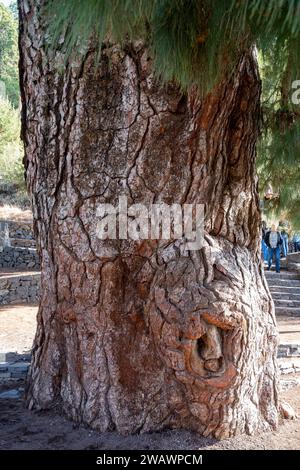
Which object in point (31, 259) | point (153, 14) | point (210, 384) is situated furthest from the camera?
point (31, 259)

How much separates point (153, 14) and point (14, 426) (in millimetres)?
2403

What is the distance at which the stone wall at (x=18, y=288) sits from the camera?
10547 millimetres

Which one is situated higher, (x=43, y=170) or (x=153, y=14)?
(x=153, y=14)

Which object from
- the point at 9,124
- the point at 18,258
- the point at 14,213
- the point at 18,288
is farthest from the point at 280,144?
the point at 14,213

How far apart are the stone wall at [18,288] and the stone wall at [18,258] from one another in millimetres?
3002

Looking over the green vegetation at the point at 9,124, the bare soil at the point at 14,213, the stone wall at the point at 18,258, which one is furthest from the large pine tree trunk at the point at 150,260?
the bare soil at the point at 14,213

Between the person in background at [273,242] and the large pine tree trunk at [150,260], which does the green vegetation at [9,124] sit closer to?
the person in background at [273,242]

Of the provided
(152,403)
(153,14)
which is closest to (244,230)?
(152,403)

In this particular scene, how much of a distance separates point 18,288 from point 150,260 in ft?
28.0


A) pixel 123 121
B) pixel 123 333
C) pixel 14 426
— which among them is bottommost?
pixel 14 426

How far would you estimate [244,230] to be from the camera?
3041mm

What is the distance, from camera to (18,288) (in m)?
10.8

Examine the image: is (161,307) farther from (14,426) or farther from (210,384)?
(14,426)

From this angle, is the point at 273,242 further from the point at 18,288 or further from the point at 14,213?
the point at 14,213
